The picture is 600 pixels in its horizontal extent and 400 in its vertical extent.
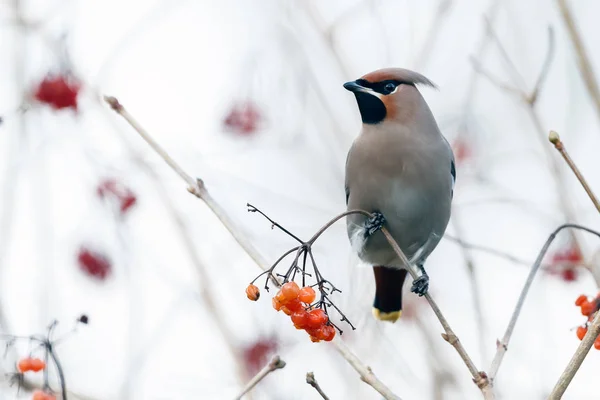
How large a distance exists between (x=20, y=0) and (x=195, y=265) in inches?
73.1

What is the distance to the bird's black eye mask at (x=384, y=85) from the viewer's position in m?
3.75

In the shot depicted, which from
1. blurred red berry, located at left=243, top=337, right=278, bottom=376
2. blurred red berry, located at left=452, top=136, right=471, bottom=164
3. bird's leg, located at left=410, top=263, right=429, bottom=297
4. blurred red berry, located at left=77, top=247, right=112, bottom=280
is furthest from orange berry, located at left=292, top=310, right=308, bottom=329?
blurred red berry, located at left=452, top=136, right=471, bottom=164

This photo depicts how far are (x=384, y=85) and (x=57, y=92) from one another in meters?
1.81

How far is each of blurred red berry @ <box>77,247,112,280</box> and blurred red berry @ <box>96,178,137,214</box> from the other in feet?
0.99

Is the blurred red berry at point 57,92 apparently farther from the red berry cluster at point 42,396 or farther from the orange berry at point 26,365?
the red berry cluster at point 42,396

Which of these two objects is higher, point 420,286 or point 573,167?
point 420,286

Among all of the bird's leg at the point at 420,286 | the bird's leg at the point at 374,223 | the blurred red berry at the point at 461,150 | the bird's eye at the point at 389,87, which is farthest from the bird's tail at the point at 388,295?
the blurred red berry at the point at 461,150

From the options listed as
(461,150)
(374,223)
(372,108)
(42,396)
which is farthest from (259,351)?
(42,396)

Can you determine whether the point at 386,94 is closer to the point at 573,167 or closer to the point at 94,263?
the point at 573,167

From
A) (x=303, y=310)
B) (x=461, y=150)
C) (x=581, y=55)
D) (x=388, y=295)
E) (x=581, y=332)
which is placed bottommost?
(x=581, y=332)

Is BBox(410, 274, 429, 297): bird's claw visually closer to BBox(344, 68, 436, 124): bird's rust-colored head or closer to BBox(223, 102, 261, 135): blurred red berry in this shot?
BBox(344, 68, 436, 124): bird's rust-colored head

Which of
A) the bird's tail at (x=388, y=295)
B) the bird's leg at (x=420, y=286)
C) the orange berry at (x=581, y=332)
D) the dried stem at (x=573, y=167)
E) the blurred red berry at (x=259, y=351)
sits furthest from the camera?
the blurred red berry at (x=259, y=351)

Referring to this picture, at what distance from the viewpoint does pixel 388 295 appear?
425cm

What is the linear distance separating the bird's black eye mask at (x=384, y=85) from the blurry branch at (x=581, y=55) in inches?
31.8
